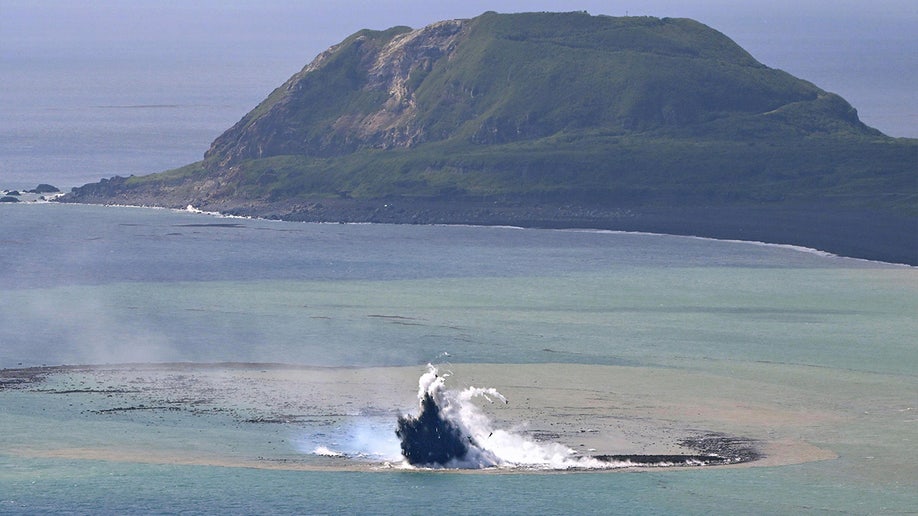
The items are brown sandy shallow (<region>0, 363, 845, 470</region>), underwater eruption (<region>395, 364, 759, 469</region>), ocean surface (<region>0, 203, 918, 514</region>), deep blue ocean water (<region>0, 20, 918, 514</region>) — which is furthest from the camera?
brown sandy shallow (<region>0, 363, 845, 470</region>)

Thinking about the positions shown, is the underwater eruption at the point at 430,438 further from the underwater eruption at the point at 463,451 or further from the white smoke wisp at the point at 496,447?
the white smoke wisp at the point at 496,447

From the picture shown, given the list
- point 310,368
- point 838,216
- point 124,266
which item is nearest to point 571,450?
point 310,368

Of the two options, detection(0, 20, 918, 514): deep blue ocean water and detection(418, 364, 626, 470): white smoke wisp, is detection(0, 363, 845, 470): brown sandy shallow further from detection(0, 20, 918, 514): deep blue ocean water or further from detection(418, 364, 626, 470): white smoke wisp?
detection(418, 364, 626, 470): white smoke wisp

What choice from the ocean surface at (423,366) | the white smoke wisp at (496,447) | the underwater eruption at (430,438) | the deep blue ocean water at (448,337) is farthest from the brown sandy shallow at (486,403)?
the white smoke wisp at (496,447)

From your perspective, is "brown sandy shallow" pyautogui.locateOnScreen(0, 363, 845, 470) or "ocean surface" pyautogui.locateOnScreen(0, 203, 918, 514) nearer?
"ocean surface" pyautogui.locateOnScreen(0, 203, 918, 514)

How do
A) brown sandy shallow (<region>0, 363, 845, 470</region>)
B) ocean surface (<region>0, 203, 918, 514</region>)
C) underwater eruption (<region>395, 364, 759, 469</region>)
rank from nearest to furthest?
ocean surface (<region>0, 203, 918, 514</region>)
underwater eruption (<region>395, 364, 759, 469</region>)
brown sandy shallow (<region>0, 363, 845, 470</region>)

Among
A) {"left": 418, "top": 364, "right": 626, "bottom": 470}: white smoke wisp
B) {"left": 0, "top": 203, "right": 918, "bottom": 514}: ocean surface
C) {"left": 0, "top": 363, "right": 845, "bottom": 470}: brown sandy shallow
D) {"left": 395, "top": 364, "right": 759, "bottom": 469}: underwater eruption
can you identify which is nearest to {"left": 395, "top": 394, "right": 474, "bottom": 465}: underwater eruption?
{"left": 395, "top": 364, "right": 759, "bottom": 469}: underwater eruption

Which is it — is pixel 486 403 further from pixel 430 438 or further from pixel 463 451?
pixel 430 438
